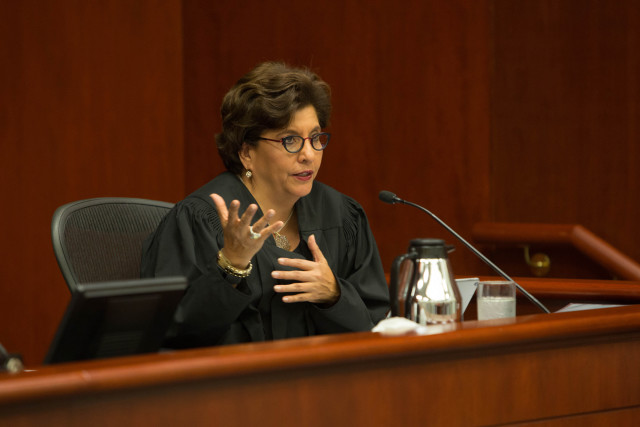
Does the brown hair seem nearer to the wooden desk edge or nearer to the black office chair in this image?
the black office chair

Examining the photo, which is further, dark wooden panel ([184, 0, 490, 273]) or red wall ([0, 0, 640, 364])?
dark wooden panel ([184, 0, 490, 273])

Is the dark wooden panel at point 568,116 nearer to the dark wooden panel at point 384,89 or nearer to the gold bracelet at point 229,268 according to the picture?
the dark wooden panel at point 384,89

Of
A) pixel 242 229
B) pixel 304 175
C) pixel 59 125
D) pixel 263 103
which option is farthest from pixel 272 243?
pixel 59 125

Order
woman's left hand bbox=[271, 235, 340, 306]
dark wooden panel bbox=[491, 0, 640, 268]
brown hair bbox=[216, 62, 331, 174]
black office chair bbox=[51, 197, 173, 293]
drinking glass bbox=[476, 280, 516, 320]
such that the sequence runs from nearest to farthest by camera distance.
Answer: drinking glass bbox=[476, 280, 516, 320]
woman's left hand bbox=[271, 235, 340, 306]
black office chair bbox=[51, 197, 173, 293]
brown hair bbox=[216, 62, 331, 174]
dark wooden panel bbox=[491, 0, 640, 268]

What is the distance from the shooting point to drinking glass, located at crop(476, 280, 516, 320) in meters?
1.84

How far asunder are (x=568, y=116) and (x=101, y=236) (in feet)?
7.71

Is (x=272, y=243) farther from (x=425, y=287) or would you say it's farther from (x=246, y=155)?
(x=425, y=287)

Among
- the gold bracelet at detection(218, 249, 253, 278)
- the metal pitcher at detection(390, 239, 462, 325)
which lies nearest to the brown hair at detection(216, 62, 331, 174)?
the gold bracelet at detection(218, 249, 253, 278)

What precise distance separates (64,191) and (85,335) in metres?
2.72

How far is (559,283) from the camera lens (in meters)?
2.54

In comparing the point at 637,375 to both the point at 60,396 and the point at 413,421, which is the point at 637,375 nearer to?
the point at 413,421

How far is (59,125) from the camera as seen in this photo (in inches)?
150

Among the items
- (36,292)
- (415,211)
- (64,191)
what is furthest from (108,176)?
(415,211)

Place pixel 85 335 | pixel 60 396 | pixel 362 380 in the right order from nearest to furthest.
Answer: pixel 60 396, pixel 85 335, pixel 362 380
